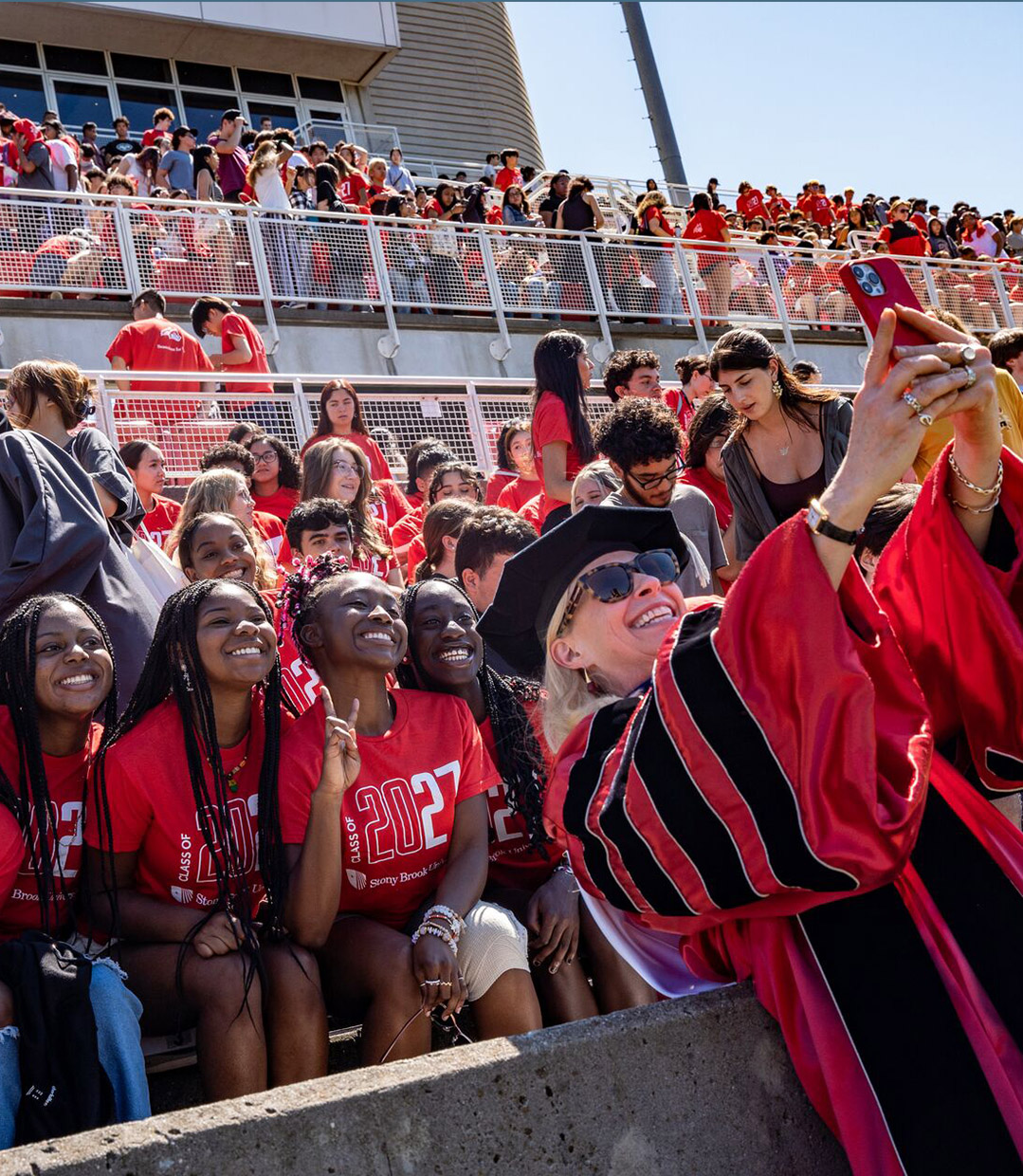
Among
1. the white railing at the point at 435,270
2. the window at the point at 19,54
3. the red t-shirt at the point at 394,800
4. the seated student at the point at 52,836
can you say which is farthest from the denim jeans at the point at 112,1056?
the window at the point at 19,54

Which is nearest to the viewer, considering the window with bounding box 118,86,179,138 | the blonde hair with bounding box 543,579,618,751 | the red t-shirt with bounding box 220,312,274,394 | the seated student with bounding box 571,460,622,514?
the blonde hair with bounding box 543,579,618,751

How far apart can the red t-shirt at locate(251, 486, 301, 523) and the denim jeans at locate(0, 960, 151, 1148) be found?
4.79 m

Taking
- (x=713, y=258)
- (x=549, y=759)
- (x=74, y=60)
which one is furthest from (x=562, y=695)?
(x=74, y=60)

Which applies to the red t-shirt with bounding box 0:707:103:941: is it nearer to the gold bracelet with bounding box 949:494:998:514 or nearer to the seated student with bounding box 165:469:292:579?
the seated student with bounding box 165:469:292:579

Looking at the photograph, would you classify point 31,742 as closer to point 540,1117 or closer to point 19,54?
point 540,1117

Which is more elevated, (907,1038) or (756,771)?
(756,771)

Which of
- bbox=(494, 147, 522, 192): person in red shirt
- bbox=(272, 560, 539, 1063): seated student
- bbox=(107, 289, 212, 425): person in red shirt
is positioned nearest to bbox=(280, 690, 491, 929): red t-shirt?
bbox=(272, 560, 539, 1063): seated student

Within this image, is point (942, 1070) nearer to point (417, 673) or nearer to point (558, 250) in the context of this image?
point (417, 673)

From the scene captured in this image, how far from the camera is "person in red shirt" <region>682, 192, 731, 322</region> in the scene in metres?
15.1

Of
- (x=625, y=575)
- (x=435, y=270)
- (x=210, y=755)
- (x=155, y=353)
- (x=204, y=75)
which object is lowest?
(x=210, y=755)

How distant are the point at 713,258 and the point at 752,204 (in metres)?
5.26

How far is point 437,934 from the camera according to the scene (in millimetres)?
3625

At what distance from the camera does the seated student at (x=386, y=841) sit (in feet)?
11.7

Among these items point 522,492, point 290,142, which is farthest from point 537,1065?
point 290,142
